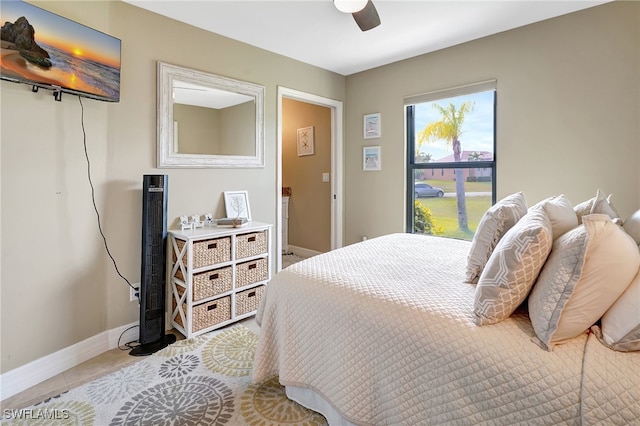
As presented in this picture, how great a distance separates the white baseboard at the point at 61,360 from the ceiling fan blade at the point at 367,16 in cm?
274

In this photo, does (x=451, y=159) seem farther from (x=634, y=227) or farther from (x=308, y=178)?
(x=634, y=227)

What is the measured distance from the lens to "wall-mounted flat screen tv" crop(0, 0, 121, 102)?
1744mm

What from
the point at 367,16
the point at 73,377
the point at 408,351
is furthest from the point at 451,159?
the point at 73,377

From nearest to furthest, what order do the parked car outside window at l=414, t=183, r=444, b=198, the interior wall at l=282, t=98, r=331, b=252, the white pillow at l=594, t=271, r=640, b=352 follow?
the white pillow at l=594, t=271, r=640, b=352 → the parked car outside window at l=414, t=183, r=444, b=198 → the interior wall at l=282, t=98, r=331, b=252

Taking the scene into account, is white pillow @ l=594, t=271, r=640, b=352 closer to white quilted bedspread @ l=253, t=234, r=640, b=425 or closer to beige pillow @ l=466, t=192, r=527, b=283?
white quilted bedspread @ l=253, t=234, r=640, b=425

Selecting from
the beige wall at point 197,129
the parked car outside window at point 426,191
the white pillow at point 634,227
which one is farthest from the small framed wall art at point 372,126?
the white pillow at point 634,227

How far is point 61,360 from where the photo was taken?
2.10 m

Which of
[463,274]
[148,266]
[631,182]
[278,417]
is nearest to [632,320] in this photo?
[463,274]

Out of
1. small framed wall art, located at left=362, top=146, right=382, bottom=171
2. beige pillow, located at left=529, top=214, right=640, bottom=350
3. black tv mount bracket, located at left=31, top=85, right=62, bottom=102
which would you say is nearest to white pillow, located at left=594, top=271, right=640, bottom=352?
beige pillow, located at left=529, top=214, right=640, bottom=350

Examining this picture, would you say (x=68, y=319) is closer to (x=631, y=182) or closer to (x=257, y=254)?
(x=257, y=254)

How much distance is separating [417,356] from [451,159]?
8.88 ft

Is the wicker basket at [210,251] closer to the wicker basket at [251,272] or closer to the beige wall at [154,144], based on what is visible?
the wicker basket at [251,272]

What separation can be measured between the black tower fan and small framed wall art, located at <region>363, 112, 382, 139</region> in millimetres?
2478

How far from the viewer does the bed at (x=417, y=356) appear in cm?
95
